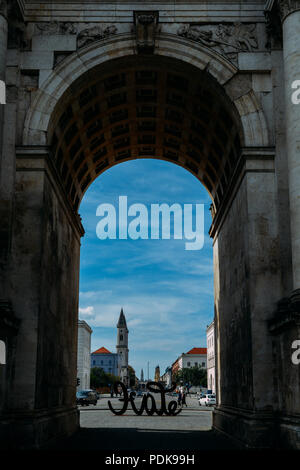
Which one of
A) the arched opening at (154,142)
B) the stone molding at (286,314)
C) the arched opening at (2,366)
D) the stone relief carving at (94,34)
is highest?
the stone relief carving at (94,34)

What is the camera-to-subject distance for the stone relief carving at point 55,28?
84.8ft

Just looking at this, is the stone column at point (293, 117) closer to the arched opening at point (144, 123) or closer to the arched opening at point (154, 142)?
the arched opening at point (154, 142)

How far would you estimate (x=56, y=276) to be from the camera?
26719 mm

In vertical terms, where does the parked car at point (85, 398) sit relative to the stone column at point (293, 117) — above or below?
below

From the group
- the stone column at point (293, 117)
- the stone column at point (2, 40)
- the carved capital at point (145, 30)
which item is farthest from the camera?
the carved capital at point (145, 30)

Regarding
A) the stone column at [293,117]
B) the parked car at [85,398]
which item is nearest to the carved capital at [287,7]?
the stone column at [293,117]

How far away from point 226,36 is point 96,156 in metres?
10.8

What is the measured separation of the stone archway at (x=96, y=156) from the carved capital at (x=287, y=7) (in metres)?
3.08

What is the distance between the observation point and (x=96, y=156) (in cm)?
3344

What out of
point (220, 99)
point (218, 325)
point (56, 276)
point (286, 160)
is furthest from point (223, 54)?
point (218, 325)

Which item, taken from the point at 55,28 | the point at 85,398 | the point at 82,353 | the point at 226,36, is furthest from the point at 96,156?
the point at 82,353

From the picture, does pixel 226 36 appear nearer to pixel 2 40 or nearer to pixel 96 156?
pixel 2 40
